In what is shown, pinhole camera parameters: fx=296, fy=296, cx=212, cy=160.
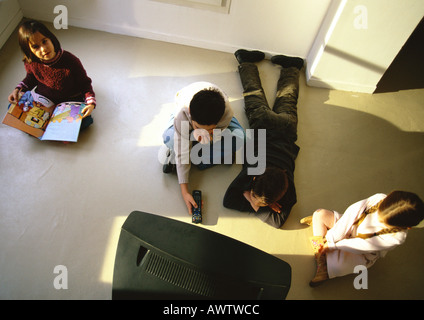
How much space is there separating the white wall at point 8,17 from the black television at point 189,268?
1713 millimetres

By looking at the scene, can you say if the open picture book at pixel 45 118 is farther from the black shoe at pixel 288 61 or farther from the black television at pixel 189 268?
the black shoe at pixel 288 61

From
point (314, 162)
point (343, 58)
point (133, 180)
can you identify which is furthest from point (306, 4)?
point (133, 180)

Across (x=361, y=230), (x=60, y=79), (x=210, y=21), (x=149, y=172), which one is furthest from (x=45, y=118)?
(x=361, y=230)

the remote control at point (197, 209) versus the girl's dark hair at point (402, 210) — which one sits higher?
the girl's dark hair at point (402, 210)

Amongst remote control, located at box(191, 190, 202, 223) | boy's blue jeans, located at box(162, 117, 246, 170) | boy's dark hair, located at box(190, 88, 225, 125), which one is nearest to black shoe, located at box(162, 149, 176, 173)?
boy's blue jeans, located at box(162, 117, 246, 170)

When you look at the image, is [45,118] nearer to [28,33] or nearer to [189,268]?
[28,33]

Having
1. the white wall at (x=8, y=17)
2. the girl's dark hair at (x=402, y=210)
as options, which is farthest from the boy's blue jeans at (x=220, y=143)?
the white wall at (x=8, y=17)

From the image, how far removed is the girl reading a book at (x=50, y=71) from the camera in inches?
50.8

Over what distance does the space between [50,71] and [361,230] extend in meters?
1.61

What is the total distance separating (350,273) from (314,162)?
615mm

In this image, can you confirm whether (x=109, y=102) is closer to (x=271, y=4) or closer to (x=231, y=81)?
(x=231, y=81)

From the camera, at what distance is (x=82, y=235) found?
4.41 ft

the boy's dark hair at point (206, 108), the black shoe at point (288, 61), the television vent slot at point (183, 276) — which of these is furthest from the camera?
the black shoe at point (288, 61)

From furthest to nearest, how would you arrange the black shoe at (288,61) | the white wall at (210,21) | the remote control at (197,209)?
the black shoe at (288,61), the white wall at (210,21), the remote control at (197,209)
